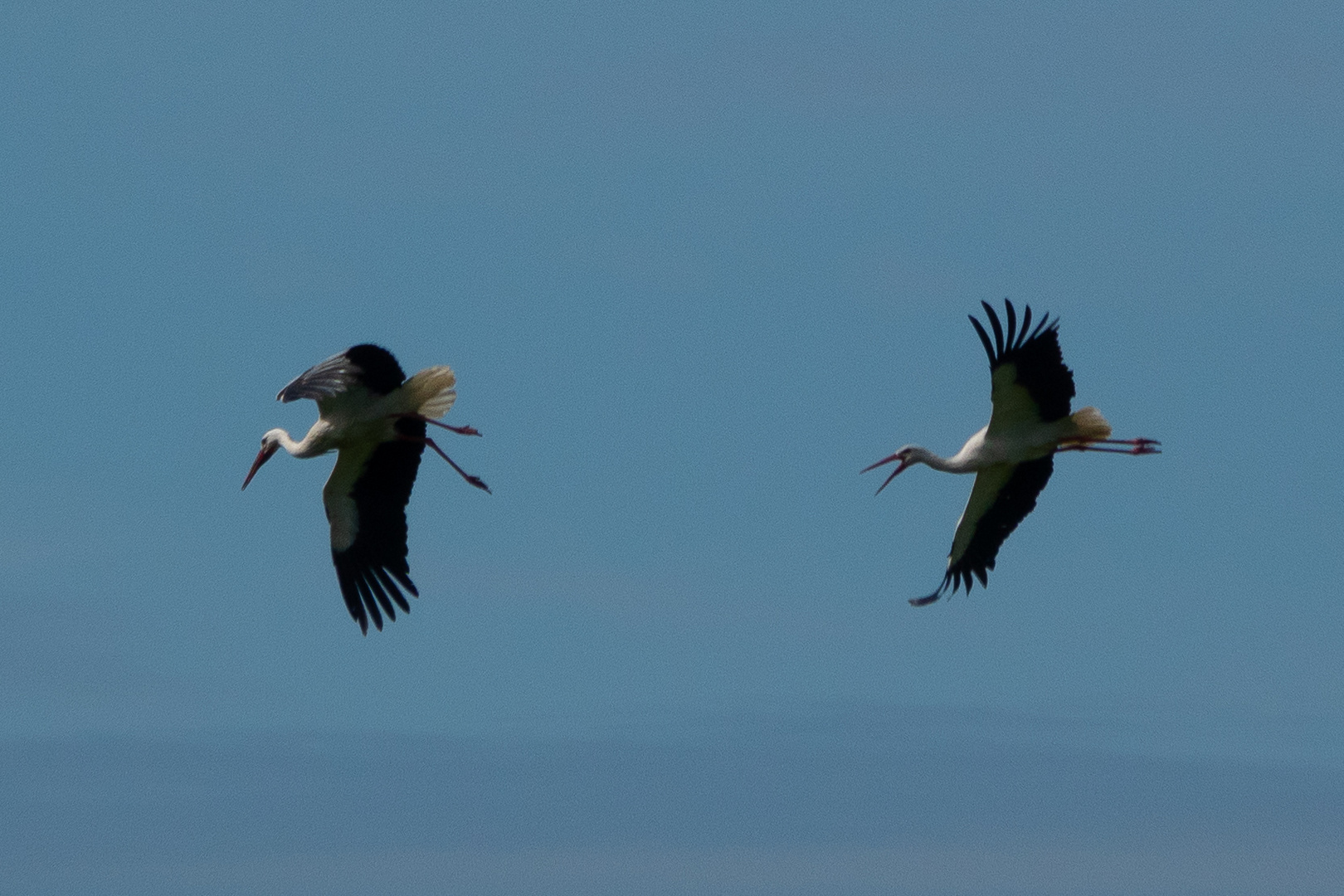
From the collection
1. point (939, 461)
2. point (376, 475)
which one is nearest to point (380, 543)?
point (376, 475)

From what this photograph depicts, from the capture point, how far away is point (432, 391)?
1805 centimetres

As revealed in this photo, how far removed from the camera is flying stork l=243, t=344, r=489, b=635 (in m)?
18.0

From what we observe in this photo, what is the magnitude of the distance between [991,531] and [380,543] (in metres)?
4.01

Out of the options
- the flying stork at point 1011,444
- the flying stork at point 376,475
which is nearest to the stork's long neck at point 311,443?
the flying stork at point 376,475

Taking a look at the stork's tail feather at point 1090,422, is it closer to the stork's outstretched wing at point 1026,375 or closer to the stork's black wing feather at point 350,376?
the stork's outstretched wing at point 1026,375

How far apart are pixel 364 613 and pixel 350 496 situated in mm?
770

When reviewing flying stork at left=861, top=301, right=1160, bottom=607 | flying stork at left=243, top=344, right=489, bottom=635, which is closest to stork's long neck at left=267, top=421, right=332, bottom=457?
flying stork at left=243, top=344, right=489, bottom=635

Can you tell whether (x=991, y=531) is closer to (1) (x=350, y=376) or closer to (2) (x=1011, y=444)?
(2) (x=1011, y=444)

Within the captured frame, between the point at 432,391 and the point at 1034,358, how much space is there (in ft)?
12.5

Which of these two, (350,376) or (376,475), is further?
(376,475)

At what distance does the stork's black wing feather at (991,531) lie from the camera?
1853 cm

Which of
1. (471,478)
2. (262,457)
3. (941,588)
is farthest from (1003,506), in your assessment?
(262,457)

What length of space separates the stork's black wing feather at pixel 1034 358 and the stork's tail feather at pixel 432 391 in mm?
3352

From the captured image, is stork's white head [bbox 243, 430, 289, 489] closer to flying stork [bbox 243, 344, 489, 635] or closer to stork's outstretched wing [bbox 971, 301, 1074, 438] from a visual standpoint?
flying stork [bbox 243, 344, 489, 635]
